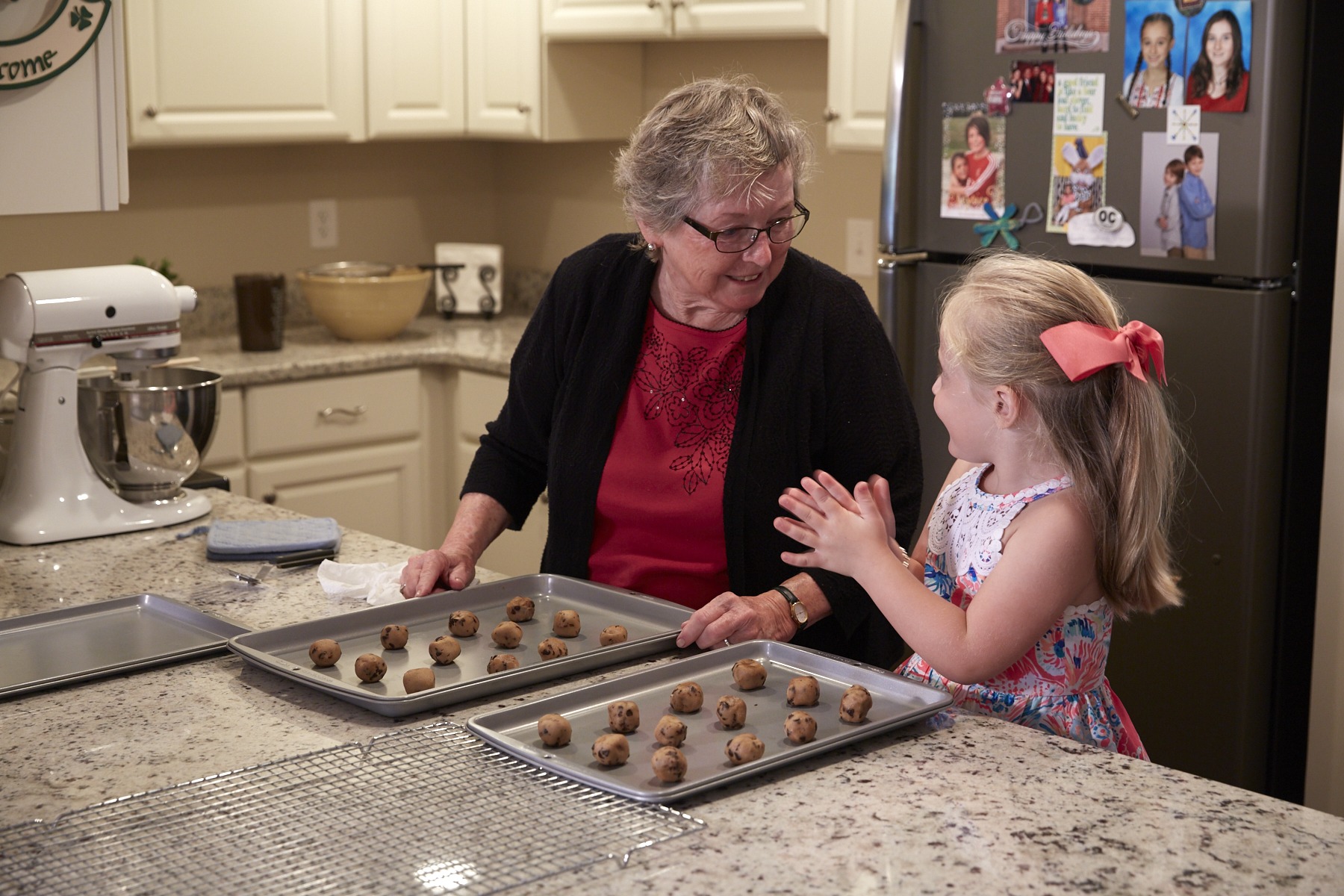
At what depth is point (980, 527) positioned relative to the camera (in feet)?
4.88

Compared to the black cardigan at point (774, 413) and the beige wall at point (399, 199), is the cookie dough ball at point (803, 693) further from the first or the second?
the beige wall at point (399, 199)

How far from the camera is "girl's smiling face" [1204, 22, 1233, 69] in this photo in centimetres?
205

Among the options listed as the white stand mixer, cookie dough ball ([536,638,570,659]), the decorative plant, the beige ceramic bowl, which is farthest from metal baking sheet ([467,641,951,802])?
the beige ceramic bowl

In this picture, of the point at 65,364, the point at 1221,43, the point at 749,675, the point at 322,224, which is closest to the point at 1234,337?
the point at 1221,43

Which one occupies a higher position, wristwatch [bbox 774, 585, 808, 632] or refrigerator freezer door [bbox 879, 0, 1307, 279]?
refrigerator freezer door [bbox 879, 0, 1307, 279]

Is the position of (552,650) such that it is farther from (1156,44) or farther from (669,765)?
(1156,44)

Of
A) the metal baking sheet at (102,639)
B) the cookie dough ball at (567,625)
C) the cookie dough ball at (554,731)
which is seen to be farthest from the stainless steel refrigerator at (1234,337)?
the metal baking sheet at (102,639)

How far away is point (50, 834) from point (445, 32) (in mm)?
2983

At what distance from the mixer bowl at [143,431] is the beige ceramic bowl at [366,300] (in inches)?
58.9

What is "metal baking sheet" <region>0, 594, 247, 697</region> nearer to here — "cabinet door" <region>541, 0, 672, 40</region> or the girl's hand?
the girl's hand

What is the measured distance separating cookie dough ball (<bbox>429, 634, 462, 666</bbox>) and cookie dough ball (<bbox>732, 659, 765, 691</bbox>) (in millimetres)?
290

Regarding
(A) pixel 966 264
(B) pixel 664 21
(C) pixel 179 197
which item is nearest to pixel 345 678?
(A) pixel 966 264

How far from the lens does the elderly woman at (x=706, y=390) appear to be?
1.65 m

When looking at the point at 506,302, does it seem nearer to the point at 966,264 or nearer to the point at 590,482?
the point at 966,264
